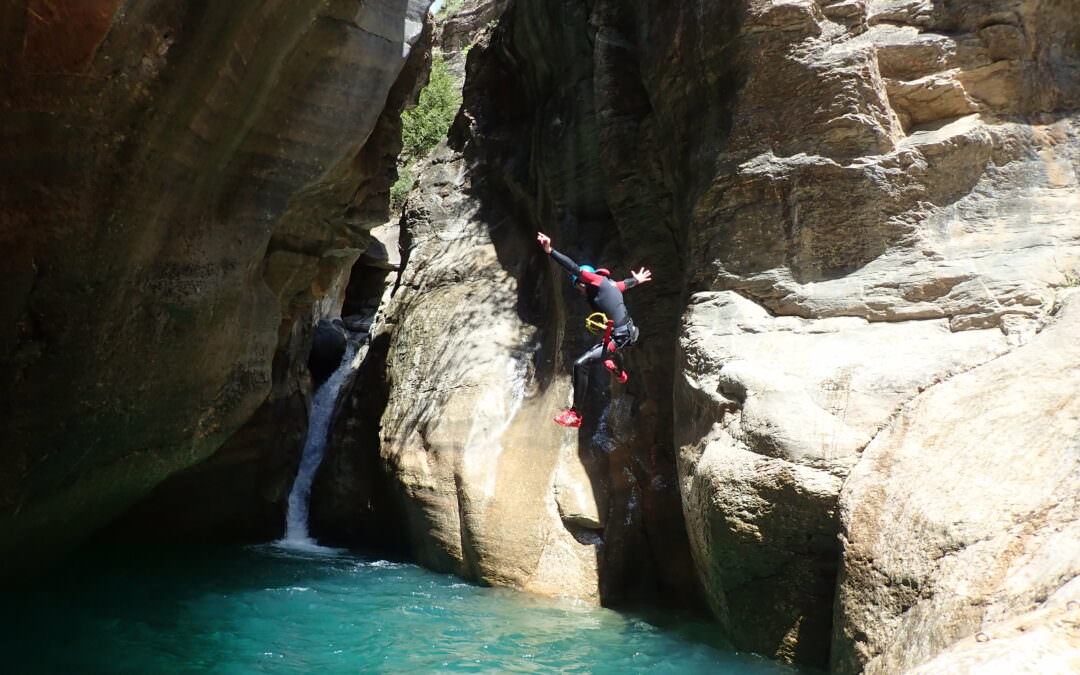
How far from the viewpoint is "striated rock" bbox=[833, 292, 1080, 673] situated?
3904mm

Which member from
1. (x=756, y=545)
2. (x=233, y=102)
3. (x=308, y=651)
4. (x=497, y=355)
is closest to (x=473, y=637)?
(x=308, y=651)

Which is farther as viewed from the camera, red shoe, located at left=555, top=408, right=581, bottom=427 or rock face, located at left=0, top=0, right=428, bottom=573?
red shoe, located at left=555, top=408, right=581, bottom=427

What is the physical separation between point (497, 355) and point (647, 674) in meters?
5.17

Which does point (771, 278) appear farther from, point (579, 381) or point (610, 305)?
point (579, 381)

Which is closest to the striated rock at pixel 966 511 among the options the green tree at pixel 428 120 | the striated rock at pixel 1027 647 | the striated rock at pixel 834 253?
the striated rock at pixel 1027 647

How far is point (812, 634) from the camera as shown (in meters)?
5.89

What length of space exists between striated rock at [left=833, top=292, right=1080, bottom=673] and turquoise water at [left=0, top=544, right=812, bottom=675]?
1.38m

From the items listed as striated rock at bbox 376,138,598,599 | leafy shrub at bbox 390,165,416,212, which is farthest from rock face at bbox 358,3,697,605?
leafy shrub at bbox 390,165,416,212

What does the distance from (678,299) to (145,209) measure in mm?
5134

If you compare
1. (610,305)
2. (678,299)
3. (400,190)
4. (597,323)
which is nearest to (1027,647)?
(597,323)

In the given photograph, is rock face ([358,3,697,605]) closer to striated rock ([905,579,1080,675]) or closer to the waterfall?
the waterfall

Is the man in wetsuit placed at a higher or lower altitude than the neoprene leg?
higher

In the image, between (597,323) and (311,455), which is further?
(311,455)

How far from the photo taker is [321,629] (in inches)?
299
